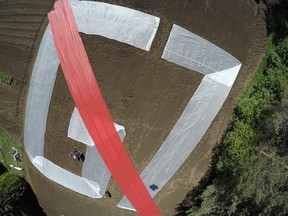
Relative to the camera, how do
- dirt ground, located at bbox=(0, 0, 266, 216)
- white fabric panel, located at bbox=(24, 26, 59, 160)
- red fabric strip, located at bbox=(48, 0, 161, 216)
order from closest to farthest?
dirt ground, located at bbox=(0, 0, 266, 216)
red fabric strip, located at bbox=(48, 0, 161, 216)
white fabric panel, located at bbox=(24, 26, 59, 160)

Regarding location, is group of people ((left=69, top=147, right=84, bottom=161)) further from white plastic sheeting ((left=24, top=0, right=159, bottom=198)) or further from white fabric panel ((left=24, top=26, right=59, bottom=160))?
white fabric panel ((left=24, top=26, right=59, bottom=160))

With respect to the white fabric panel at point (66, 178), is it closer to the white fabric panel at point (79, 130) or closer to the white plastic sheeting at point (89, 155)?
the white plastic sheeting at point (89, 155)

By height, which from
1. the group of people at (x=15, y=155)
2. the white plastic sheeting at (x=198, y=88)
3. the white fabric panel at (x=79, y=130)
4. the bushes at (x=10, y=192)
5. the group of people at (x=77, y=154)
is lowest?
the bushes at (x=10, y=192)

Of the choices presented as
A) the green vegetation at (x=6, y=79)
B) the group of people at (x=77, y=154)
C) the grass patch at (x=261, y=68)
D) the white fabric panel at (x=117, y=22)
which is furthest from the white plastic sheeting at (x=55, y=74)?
the grass patch at (x=261, y=68)

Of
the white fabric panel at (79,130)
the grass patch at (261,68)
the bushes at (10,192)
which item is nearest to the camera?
the grass patch at (261,68)

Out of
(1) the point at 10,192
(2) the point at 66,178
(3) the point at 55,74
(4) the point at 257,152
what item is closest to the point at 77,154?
(2) the point at 66,178

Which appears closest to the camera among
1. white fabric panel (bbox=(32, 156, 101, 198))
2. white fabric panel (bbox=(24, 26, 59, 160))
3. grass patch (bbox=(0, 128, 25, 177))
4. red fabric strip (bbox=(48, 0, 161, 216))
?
red fabric strip (bbox=(48, 0, 161, 216))

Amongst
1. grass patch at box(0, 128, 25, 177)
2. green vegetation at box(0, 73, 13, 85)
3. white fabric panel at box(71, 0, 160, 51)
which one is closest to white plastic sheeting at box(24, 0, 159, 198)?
white fabric panel at box(71, 0, 160, 51)
